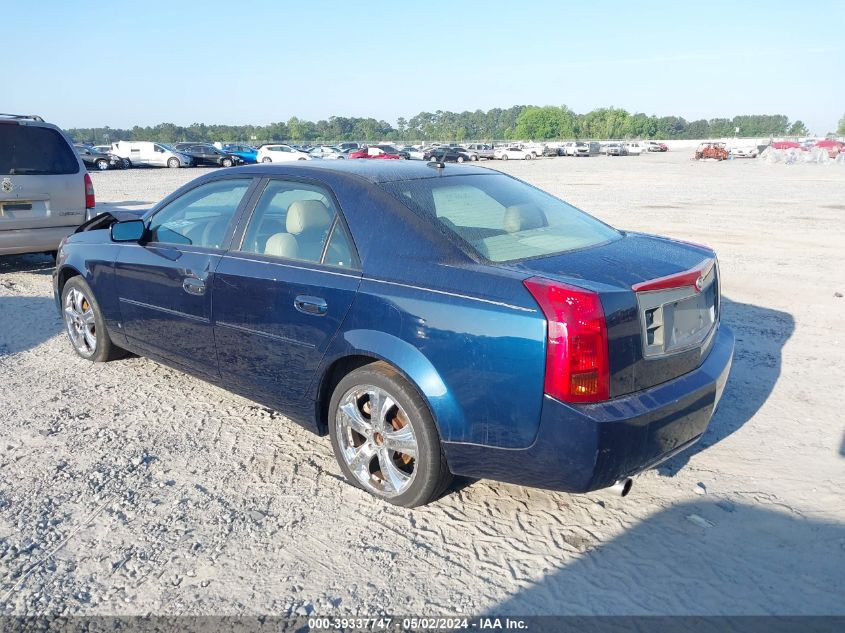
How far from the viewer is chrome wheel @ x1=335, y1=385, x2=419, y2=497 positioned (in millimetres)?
3354

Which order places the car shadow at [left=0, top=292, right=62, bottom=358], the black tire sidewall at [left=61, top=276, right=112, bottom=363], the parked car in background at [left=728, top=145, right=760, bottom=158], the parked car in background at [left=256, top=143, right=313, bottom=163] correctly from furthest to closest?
the parked car in background at [left=728, top=145, right=760, bottom=158] < the parked car in background at [left=256, top=143, right=313, bottom=163] < the car shadow at [left=0, top=292, right=62, bottom=358] < the black tire sidewall at [left=61, top=276, right=112, bottom=363]

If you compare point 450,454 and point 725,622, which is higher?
point 450,454

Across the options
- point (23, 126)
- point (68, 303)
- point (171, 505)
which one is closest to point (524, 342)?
point (171, 505)

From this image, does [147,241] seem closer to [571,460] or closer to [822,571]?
[571,460]

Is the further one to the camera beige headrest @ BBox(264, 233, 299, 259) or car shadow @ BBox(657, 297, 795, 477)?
car shadow @ BBox(657, 297, 795, 477)

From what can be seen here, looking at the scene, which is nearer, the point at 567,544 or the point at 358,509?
the point at 567,544

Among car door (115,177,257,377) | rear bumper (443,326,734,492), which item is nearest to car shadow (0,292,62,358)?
car door (115,177,257,377)

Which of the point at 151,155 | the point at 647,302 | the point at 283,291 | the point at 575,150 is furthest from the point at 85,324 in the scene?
the point at 575,150

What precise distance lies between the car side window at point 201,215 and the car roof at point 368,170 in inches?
5.5

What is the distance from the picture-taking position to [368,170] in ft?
12.8

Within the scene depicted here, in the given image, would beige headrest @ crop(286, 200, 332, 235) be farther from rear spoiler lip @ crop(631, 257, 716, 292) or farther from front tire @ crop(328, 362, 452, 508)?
rear spoiler lip @ crop(631, 257, 716, 292)

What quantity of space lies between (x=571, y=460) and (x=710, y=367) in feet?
3.36

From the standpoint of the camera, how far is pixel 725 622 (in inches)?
104

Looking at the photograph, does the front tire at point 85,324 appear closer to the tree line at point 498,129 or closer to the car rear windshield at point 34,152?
the car rear windshield at point 34,152
